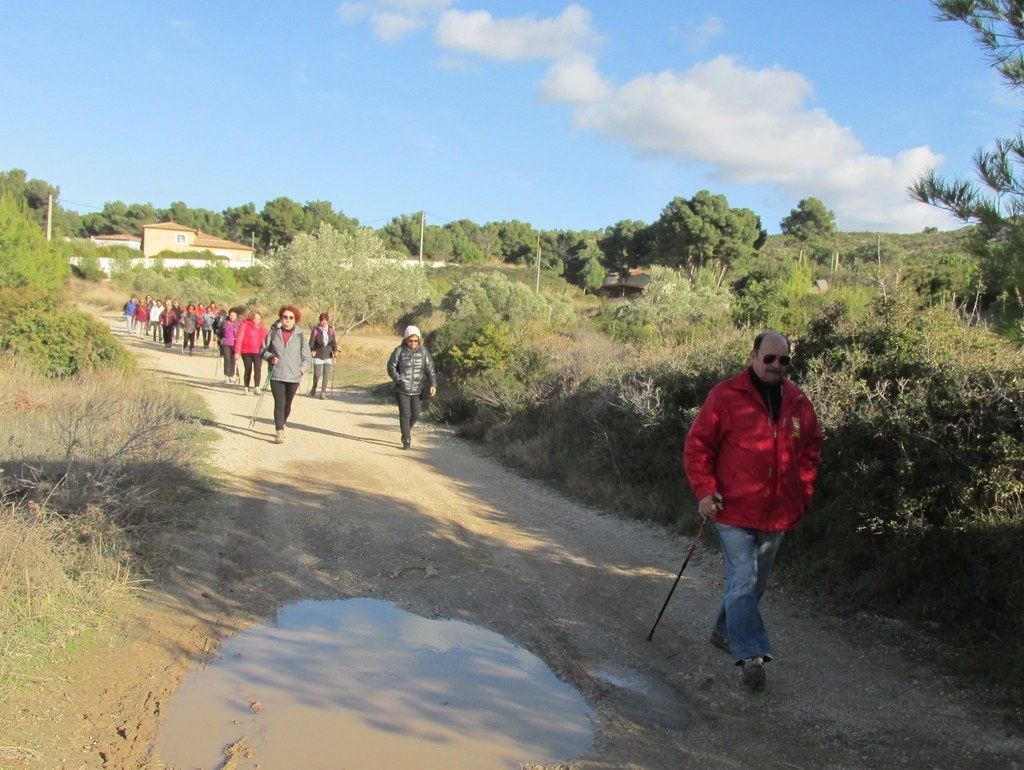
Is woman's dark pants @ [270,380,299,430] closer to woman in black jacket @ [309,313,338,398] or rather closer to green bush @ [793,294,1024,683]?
woman in black jacket @ [309,313,338,398]

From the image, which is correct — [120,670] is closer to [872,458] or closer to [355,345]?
[872,458]

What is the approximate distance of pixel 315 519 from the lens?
24.7 ft

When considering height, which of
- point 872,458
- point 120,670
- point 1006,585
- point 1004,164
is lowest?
point 120,670

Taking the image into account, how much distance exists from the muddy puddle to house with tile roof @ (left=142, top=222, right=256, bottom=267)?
8996 centimetres

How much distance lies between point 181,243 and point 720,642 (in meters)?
99.0

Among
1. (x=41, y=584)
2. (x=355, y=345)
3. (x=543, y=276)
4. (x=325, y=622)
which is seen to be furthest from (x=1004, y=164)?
(x=543, y=276)

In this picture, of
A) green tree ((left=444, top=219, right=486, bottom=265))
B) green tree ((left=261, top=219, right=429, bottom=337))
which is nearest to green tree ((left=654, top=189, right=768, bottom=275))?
green tree ((left=261, top=219, right=429, bottom=337))

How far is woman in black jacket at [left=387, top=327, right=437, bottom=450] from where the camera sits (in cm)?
1180

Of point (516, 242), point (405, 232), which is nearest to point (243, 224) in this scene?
point (405, 232)

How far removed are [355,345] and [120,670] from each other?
94.8 ft

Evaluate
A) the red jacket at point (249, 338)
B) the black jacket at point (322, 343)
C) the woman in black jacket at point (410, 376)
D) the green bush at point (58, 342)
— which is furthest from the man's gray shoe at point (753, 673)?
the red jacket at point (249, 338)

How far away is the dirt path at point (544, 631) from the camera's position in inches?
151

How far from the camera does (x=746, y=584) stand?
4598mm

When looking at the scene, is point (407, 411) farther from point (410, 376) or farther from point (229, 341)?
point (229, 341)
